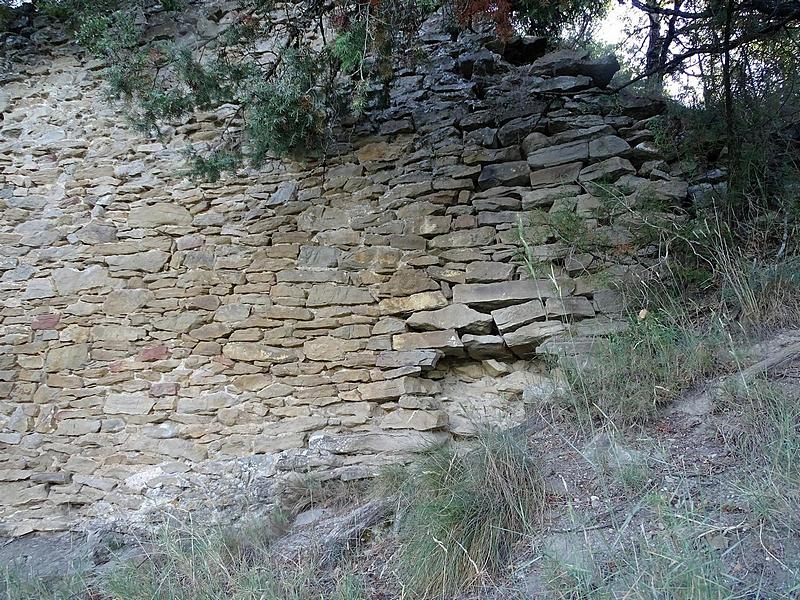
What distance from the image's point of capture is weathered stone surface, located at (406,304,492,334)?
367 cm

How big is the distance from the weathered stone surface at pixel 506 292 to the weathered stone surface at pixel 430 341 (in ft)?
0.85

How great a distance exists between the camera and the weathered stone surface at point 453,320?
3.67 metres

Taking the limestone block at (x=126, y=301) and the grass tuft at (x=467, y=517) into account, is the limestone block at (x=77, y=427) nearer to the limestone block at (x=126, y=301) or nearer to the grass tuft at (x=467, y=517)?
the limestone block at (x=126, y=301)

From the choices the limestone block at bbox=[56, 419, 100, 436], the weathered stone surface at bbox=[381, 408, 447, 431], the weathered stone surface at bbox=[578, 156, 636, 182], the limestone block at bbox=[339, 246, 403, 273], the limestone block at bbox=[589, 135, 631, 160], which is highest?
the limestone block at bbox=[589, 135, 631, 160]

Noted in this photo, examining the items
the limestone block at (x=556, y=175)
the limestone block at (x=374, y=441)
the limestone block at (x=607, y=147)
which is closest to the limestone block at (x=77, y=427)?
the limestone block at (x=374, y=441)

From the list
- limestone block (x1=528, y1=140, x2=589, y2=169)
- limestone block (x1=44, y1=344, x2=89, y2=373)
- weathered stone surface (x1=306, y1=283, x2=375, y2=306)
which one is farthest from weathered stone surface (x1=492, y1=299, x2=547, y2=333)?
limestone block (x1=44, y1=344, x2=89, y2=373)

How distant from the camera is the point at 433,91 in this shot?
14.5 ft

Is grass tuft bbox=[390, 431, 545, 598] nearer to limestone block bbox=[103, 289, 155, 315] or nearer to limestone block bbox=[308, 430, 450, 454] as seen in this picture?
limestone block bbox=[308, 430, 450, 454]

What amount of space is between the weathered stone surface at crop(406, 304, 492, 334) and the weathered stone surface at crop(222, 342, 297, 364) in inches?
35.8

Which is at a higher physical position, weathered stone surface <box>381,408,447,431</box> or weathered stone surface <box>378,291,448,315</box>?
weathered stone surface <box>378,291,448,315</box>

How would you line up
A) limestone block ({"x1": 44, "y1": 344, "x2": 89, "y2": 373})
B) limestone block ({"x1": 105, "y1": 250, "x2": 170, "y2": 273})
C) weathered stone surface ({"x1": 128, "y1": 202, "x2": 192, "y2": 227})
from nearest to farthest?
limestone block ({"x1": 44, "y1": 344, "x2": 89, "y2": 373})
limestone block ({"x1": 105, "y1": 250, "x2": 170, "y2": 273})
weathered stone surface ({"x1": 128, "y1": 202, "x2": 192, "y2": 227})

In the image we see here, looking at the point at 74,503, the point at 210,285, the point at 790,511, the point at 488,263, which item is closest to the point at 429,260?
the point at 488,263

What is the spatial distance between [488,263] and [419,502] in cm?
182

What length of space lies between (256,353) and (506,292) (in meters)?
1.81
